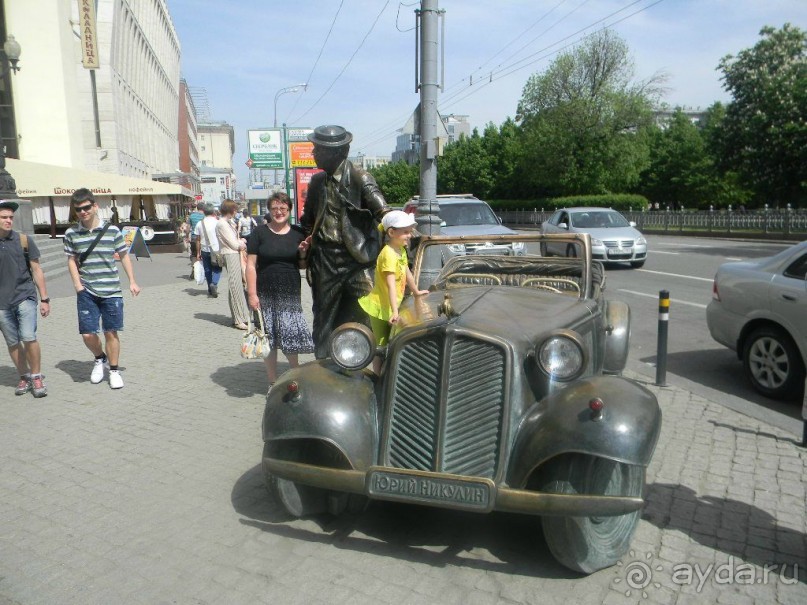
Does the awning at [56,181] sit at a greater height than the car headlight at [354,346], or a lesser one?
greater

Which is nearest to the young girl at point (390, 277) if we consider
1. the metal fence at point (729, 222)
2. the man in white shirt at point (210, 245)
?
the man in white shirt at point (210, 245)

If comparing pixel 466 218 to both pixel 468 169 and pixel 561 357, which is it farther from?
pixel 468 169

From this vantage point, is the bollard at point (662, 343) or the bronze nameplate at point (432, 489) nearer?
the bronze nameplate at point (432, 489)

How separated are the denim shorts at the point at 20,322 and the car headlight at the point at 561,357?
5.12 metres

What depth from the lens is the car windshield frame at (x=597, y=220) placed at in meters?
19.6

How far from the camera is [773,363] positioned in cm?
639

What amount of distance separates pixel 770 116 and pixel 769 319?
3717 cm

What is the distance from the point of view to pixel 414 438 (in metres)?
3.44

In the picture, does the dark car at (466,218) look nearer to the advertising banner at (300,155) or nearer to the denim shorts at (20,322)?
the denim shorts at (20,322)

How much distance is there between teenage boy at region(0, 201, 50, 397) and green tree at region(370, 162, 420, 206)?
266ft

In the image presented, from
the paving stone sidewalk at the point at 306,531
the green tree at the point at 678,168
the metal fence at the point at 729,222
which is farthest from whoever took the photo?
the green tree at the point at 678,168

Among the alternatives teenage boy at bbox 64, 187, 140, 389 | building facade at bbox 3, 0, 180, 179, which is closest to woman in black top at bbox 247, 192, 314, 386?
teenage boy at bbox 64, 187, 140, 389

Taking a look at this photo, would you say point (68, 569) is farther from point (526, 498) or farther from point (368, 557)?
point (526, 498)

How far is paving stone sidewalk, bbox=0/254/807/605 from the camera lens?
10.6ft
